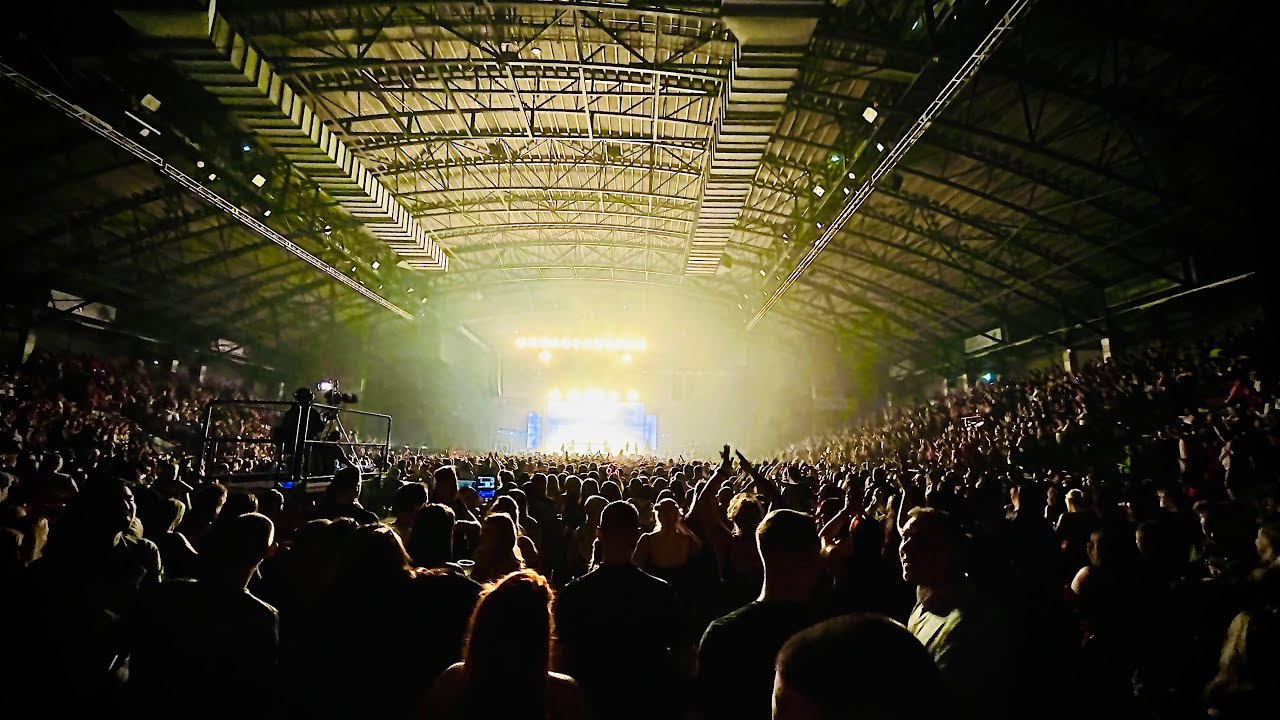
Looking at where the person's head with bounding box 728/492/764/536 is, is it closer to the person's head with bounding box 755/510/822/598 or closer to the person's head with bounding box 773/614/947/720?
the person's head with bounding box 755/510/822/598

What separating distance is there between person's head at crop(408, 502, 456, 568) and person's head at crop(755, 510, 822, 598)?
2.02 meters

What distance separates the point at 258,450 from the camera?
17547mm

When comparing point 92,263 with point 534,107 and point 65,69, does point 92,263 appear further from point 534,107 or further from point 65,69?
point 534,107

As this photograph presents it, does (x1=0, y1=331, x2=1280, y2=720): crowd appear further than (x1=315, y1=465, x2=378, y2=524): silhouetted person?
No

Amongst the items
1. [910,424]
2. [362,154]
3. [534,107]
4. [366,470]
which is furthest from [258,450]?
[910,424]

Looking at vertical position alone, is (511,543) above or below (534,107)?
below

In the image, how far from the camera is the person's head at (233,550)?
94.0 inches

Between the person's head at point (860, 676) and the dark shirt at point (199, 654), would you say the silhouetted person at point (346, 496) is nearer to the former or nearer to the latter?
the dark shirt at point (199, 654)

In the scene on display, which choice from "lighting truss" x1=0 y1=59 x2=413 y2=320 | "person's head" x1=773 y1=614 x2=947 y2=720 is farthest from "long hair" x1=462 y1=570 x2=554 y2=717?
"lighting truss" x1=0 y1=59 x2=413 y2=320

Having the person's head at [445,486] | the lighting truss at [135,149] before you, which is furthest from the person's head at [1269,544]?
the lighting truss at [135,149]

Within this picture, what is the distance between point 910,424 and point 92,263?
2449 centimetres

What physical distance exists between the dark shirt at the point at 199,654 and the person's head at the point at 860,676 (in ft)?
7.16

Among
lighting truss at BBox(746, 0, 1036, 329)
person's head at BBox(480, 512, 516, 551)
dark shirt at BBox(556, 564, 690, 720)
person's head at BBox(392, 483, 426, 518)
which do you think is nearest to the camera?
dark shirt at BBox(556, 564, 690, 720)

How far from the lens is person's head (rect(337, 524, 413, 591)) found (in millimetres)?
2334
